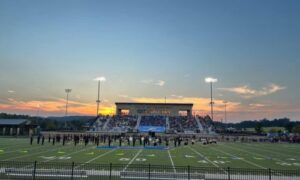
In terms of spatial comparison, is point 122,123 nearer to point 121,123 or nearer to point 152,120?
point 121,123

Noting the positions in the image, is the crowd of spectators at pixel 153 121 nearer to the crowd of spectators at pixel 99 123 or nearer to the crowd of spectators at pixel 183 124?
the crowd of spectators at pixel 183 124

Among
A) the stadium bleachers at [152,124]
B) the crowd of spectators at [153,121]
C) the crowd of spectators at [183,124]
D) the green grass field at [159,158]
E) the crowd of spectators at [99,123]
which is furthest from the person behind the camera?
the crowd of spectators at [153,121]

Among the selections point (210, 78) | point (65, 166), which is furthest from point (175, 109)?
point (65, 166)

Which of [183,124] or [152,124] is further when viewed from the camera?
[152,124]

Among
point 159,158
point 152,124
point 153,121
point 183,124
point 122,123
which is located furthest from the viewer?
point 153,121

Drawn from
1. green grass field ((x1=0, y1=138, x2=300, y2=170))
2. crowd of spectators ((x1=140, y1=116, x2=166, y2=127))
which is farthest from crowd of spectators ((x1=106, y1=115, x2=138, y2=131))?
green grass field ((x1=0, y1=138, x2=300, y2=170))

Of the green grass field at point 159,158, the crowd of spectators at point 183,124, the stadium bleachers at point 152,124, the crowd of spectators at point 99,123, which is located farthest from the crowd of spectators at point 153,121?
the green grass field at point 159,158

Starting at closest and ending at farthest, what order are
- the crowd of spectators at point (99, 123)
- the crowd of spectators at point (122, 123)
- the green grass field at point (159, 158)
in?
1. the green grass field at point (159, 158)
2. the crowd of spectators at point (122, 123)
3. the crowd of spectators at point (99, 123)

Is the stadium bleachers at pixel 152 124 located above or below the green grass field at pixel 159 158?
above

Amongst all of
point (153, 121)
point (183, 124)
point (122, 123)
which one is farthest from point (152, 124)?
point (183, 124)

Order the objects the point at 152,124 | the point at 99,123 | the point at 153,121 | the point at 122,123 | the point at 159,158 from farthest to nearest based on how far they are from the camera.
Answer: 1. the point at 153,121
2. the point at 99,123
3. the point at 122,123
4. the point at 152,124
5. the point at 159,158

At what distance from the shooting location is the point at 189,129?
89.5 m

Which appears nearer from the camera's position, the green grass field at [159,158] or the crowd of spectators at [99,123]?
the green grass field at [159,158]

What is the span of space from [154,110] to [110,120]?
16.0 metres
